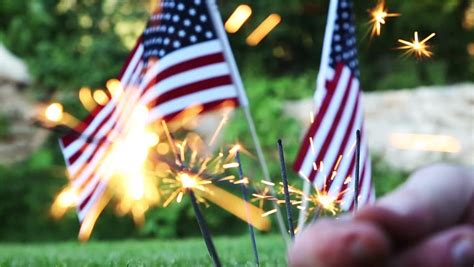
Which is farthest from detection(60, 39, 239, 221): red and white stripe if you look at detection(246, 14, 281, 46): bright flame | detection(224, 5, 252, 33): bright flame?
detection(246, 14, 281, 46): bright flame

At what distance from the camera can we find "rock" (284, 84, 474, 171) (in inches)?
423

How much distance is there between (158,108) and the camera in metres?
3.44

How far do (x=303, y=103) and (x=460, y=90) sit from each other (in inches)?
80.1

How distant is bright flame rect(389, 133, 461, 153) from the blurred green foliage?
0.48 metres

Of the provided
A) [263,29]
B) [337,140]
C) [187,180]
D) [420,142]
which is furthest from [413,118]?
[187,180]

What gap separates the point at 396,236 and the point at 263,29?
11.9 meters

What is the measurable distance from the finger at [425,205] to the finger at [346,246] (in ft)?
0.16

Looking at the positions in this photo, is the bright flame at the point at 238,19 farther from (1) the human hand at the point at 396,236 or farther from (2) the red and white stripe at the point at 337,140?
(1) the human hand at the point at 396,236

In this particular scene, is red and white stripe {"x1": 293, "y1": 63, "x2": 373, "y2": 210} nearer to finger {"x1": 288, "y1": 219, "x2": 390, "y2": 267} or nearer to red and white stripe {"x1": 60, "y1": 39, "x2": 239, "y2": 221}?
red and white stripe {"x1": 60, "y1": 39, "x2": 239, "y2": 221}

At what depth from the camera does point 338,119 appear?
3904 mm

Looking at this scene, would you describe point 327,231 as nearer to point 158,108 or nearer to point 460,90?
point 158,108

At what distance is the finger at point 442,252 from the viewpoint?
1410mm

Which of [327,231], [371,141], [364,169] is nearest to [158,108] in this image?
[364,169]

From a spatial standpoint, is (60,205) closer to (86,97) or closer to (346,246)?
(86,97)
